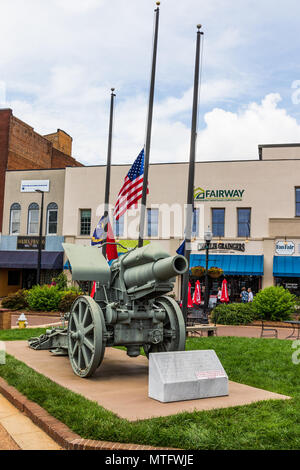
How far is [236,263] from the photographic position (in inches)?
1125

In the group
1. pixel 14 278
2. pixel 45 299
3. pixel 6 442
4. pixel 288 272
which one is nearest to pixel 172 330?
pixel 6 442

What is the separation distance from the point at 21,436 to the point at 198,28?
11.7 meters

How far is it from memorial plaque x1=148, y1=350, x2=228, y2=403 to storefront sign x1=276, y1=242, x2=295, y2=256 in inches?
875

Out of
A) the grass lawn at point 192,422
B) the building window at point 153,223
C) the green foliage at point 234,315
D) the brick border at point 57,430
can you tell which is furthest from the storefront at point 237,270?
the brick border at point 57,430

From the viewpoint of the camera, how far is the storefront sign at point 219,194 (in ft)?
97.8

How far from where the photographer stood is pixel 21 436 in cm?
530

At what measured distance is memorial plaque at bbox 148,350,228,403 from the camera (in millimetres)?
6461

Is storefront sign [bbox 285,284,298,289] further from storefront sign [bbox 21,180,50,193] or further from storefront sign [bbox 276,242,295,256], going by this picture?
storefront sign [bbox 21,180,50,193]

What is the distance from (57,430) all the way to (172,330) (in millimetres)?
3420

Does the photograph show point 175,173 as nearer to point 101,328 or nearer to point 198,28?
point 198,28

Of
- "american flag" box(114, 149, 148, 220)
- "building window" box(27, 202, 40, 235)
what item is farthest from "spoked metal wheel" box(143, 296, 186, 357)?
"building window" box(27, 202, 40, 235)

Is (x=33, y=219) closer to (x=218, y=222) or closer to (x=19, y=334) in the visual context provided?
(x=218, y=222)

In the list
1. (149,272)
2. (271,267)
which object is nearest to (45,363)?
(149,272)

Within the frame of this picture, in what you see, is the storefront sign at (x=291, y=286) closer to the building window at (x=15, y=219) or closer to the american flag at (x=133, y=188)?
the american flag at (x=133, y=188)
